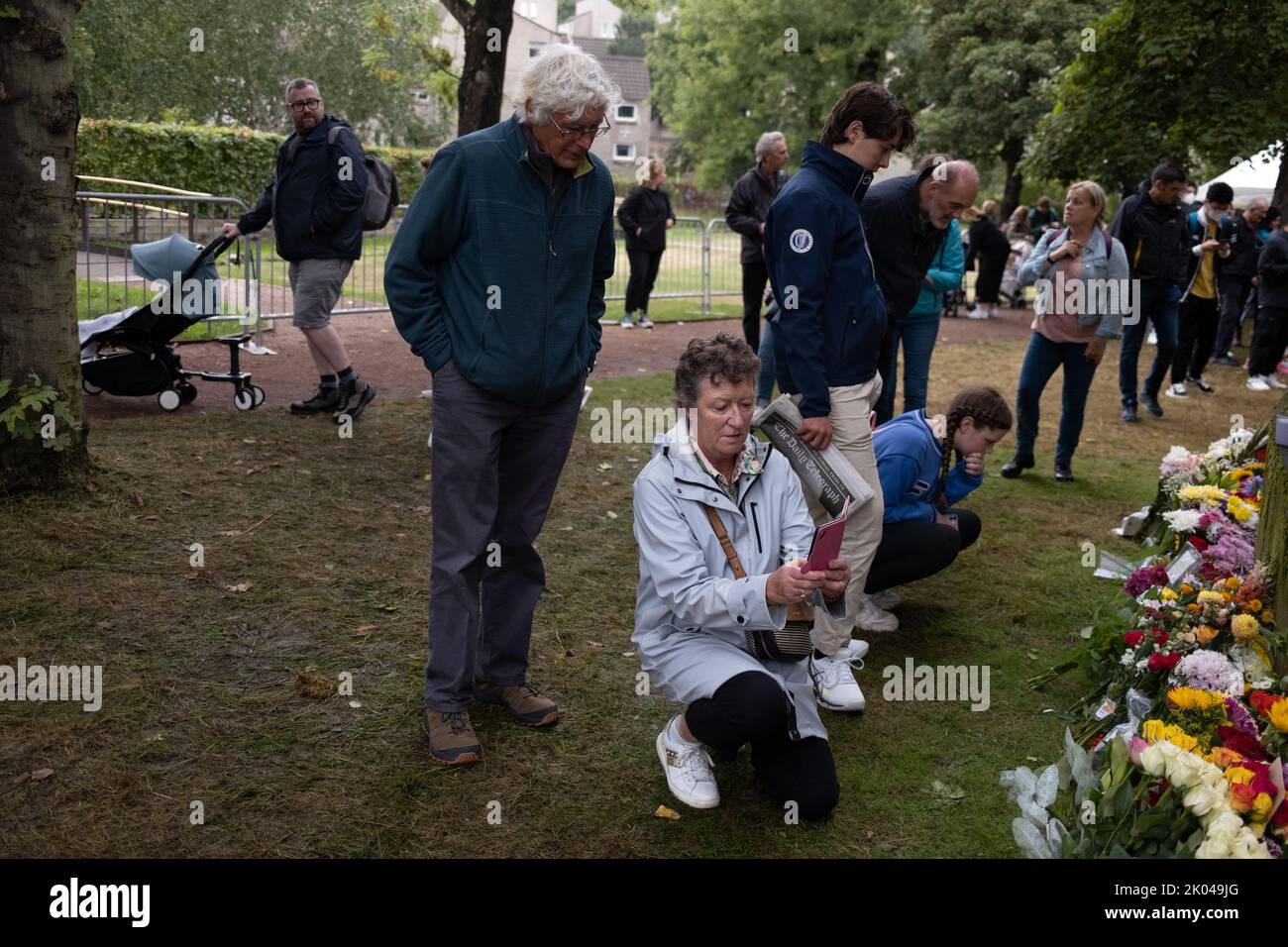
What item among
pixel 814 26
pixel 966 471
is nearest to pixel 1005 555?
pixel 966 471

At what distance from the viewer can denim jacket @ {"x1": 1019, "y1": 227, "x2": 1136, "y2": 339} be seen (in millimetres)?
7613

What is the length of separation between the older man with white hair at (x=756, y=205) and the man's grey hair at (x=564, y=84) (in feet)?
22.7

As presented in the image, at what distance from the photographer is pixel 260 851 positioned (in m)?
3.29

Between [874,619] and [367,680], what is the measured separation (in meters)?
2.30

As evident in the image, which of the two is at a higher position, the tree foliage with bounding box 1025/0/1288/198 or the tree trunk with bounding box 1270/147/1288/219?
the tree foliage with bounding box 1025/0/1288/198

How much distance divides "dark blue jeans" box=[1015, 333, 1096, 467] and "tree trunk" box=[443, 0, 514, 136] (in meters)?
4.41

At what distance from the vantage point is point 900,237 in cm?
554

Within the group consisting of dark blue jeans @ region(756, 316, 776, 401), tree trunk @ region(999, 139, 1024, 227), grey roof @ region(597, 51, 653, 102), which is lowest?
dark blue jeans @ region(756, 316, 776, 401)

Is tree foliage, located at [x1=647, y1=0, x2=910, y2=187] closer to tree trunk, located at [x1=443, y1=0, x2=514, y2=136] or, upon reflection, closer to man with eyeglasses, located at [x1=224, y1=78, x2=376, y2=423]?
tree trunk, located at [x1=443, y1=0, x2=514, y2=136]

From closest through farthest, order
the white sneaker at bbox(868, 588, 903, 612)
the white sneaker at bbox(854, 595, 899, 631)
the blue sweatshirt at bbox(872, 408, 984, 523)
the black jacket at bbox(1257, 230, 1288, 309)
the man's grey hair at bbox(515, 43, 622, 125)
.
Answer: the man's grey hair at bbox(515, 43, 622, 125)
the blue sweatshirt at bbox(872, 408, 984, 523)
the white sneaker at bbox(854, 595, 899, 631)
the white sneaker at bbox(868, 588, 903, 612)
the black jacket at bbox(1257, 230, 1288, 309)

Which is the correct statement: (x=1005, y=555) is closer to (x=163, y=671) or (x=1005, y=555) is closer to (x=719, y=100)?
(x=163, y=671)

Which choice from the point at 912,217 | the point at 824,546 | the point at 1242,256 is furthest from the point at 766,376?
the point at 1242,256

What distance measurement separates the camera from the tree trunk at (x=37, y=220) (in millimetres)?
5578

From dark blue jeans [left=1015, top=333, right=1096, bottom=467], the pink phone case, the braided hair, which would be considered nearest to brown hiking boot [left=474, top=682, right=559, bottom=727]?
the pink phone case
